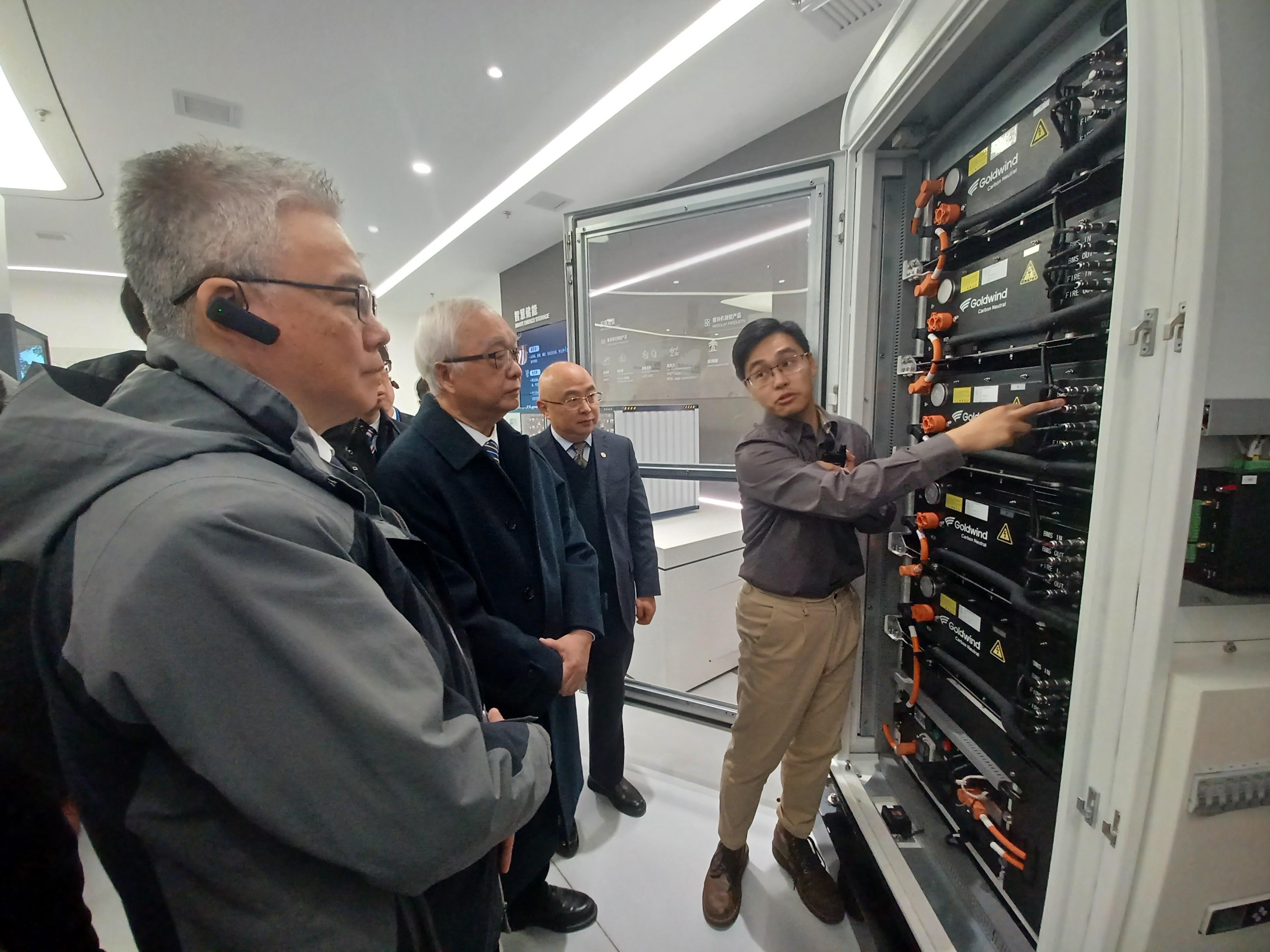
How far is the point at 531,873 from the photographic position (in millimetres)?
1169

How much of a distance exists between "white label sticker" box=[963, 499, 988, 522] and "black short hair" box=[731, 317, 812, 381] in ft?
1.82

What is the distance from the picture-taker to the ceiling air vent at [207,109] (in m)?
2.38

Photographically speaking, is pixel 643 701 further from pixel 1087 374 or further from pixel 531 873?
pixel 1087 374

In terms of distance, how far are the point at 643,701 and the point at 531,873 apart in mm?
1175

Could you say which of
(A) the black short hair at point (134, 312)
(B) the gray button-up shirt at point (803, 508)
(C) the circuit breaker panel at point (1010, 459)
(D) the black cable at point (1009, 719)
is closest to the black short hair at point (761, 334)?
(B) the gray button-up shirt at point (803, 508)

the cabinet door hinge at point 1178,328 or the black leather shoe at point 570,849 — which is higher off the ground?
the cabinet door hinge at point 1178,328

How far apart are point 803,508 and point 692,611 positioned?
1.35 metres

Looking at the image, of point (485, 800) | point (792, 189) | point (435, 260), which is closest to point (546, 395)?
point (792, 189)

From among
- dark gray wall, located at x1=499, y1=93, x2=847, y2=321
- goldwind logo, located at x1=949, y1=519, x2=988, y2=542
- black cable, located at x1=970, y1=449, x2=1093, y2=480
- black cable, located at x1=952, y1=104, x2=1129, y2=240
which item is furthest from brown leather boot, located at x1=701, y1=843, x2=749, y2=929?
dark gray wall, located at x1=499, y1=93, x2=847, y2=321

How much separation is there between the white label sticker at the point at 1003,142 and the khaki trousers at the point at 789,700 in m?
1.10

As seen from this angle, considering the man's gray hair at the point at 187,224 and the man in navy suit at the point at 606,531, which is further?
the man in navy suit at the point at 606,531

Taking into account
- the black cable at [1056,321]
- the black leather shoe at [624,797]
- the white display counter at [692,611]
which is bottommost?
the black leather shoe at [624,797]

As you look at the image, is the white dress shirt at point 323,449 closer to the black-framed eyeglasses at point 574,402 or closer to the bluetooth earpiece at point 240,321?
the bluetooth earpiece at point 240,321

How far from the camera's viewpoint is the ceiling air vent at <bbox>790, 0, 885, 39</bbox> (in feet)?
5.84
